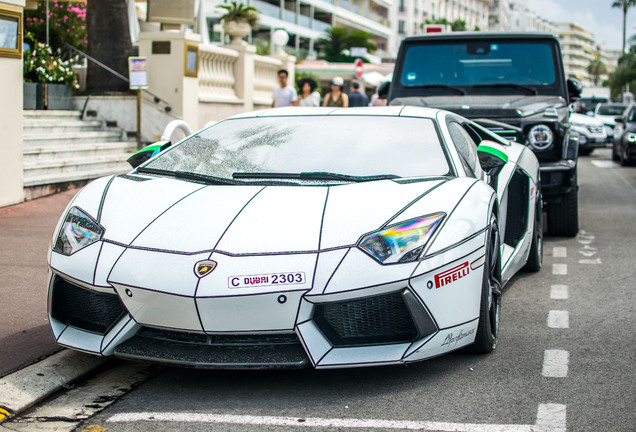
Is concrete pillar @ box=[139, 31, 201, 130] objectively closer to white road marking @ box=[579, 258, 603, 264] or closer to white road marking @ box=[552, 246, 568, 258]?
white road marking @ box=[552, 246, 568, 258]

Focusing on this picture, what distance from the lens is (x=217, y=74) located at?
1745 cm

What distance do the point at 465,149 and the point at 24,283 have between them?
318 cm

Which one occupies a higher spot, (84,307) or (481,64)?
(481,64)

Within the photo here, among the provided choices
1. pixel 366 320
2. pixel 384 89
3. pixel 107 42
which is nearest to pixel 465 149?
pixel 366 320

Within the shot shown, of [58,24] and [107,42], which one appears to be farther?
[58,24]

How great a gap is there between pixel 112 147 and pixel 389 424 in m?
10.8

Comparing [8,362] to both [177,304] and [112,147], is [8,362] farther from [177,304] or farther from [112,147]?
[112,147]

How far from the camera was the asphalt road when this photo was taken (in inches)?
137

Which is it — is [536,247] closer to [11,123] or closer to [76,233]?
[76,233]

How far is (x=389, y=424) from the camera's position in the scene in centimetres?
345

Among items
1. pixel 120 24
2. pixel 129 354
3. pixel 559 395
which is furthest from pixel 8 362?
pixel 120 24

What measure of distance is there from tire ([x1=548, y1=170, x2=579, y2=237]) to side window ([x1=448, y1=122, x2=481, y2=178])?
10.8ft

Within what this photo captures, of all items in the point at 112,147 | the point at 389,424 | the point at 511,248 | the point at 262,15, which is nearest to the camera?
the point at 389,424

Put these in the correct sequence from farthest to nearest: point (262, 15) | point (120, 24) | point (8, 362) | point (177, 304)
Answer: point (262, 15) < point (120, 24) < point (8, 362) < point (177, 304)
